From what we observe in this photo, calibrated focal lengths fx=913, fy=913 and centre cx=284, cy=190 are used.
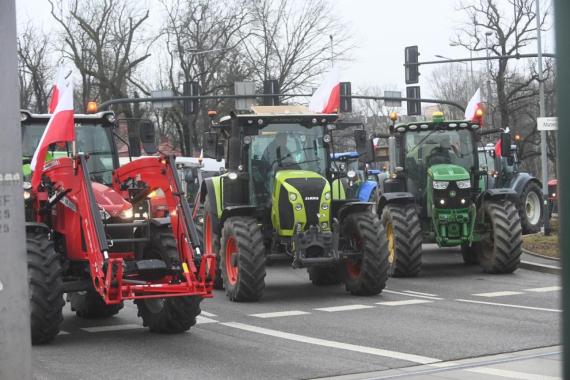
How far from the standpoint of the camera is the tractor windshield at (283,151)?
14.7 meters

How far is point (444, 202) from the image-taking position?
16.9m

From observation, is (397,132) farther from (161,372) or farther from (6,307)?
(6,307)

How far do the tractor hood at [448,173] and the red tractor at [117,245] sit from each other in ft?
22.9

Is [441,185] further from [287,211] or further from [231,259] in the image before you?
[231,259]

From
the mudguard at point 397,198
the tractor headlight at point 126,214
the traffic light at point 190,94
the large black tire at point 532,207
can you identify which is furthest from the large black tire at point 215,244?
the traffic light at point 190,94

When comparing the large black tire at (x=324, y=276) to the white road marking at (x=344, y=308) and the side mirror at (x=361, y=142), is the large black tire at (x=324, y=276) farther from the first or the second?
the white road marking at (x=344, y=308)

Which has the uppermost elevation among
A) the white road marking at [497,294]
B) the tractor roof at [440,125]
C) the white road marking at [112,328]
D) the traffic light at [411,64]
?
the traffic light at [411,64]

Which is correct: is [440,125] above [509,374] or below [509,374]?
above

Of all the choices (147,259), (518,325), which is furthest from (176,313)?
(518,325)

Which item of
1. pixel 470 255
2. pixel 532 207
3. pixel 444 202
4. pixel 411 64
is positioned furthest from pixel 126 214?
pixel 411 64

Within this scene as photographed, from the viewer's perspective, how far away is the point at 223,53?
54406mm

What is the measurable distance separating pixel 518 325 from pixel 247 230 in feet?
14.0

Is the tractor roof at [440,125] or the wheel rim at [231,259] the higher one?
the tractor roof at [440,125]

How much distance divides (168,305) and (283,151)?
465cm
